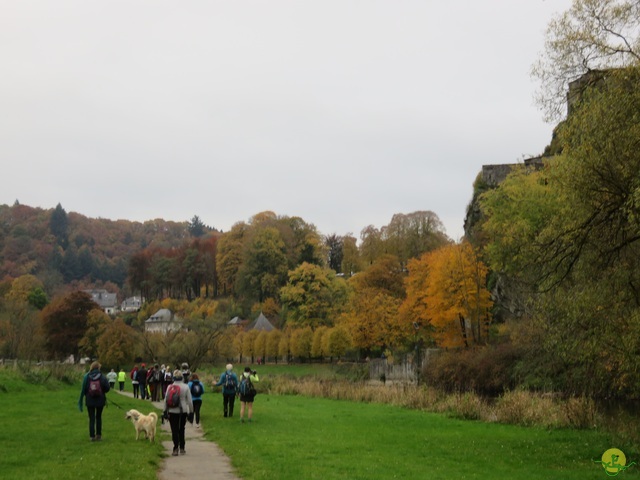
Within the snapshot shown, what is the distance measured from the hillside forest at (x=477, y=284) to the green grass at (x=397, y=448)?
8.29 feet

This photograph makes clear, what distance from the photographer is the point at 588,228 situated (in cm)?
1484

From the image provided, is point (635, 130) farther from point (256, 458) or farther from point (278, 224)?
point (278, 224)

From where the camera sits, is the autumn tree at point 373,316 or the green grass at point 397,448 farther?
the autumn tree at point 373,316

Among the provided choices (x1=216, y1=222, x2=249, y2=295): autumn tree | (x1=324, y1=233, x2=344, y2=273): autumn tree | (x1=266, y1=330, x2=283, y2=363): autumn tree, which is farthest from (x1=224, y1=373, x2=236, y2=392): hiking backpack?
(x1=324, y1=233, x2=344, y2=273): autumn tree

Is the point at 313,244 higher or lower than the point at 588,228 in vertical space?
higher

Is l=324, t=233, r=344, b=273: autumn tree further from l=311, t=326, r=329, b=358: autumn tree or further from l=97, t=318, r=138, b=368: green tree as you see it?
l=97, t=318, r=138, b=368: green tree

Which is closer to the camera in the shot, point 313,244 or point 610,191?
point 610,191

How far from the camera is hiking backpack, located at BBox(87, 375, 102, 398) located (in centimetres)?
1584

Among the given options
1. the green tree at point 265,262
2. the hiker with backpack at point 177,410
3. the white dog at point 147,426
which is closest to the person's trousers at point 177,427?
the hiker with backpack at point 177,410

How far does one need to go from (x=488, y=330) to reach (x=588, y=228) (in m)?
42.4

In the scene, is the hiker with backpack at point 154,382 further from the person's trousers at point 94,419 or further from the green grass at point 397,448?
the person's trousers at point 94,419

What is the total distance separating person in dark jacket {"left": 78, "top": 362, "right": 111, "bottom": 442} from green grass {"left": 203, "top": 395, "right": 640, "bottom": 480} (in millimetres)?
2994

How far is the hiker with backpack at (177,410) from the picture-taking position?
15.1 m

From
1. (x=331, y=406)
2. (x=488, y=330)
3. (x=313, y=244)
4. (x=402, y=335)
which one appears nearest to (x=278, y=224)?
(x=313, y=244)
